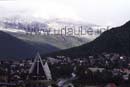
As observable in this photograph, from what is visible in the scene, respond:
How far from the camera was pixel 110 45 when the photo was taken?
138 meters

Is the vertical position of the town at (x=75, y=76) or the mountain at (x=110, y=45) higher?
the mountain at (x=110, y=45)

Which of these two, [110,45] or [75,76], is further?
[110,45]

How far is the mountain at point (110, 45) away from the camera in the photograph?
432 ft

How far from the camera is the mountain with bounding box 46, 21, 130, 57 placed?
131750 millimetres

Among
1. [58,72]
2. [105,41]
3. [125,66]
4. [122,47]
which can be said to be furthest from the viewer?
[105,41]

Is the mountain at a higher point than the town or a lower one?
higher

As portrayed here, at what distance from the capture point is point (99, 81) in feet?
245

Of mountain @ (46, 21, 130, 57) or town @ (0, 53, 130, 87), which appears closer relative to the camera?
town @ (0, 53, 130, 87)

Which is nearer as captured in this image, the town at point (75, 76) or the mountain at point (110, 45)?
the town at point (75, 76)

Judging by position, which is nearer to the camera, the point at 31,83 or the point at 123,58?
the point at 31,83

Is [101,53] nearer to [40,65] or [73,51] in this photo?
[73,51]

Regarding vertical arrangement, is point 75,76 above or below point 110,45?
below

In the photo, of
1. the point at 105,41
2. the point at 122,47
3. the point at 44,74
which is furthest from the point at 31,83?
the point at 105,41

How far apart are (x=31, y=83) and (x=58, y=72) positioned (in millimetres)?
25586
